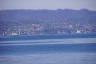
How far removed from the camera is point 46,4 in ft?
8.32

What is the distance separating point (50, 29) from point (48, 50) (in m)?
0.30

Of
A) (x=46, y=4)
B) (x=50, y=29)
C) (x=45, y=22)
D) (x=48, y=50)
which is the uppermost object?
(x=46, y=4)

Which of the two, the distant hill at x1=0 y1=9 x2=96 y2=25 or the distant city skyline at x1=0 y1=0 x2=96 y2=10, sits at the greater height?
the distant city skyline at x1=0 y1=0 x2=96 y2=10

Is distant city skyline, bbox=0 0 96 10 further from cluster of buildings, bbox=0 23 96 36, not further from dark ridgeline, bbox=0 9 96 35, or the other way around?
Answer: cluster of buildings, bbox=0 23 96 36

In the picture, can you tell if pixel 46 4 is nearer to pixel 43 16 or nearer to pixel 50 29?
pixel 43 16

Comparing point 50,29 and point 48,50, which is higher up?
point 50,29

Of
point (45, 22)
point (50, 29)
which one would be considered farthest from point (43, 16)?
point (50, 29)

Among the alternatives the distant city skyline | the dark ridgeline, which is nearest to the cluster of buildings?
the dark ridgeline

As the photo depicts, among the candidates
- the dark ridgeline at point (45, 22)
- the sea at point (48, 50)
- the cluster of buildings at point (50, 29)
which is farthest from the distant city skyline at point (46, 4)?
the sea at point (48, 50)

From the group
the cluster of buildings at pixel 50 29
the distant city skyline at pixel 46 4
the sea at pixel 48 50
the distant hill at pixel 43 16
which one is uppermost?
the distant city skyline at pixel 46 4

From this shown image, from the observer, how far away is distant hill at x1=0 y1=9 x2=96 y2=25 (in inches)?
99.9

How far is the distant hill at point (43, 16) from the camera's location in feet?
8.32

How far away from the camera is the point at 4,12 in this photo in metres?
2.54

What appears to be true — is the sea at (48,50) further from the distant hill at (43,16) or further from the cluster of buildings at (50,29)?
the distant hill at (43,16)
